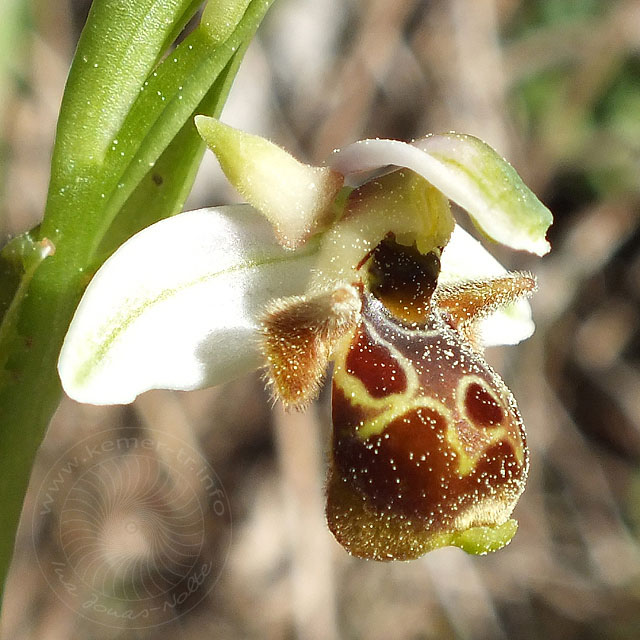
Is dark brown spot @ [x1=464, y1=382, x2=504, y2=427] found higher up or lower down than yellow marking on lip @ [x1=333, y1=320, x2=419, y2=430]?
lower down

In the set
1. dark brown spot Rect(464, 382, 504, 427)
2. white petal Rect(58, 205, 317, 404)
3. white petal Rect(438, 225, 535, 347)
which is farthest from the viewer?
white petal Rect(438, 225, 535, 347)

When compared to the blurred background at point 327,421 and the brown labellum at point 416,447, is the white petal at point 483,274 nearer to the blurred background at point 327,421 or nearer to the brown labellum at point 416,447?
the brown labellum at point 416,447

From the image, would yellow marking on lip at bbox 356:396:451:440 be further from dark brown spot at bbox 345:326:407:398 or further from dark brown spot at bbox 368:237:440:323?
dark brown spot at bbox 368:237:440:323

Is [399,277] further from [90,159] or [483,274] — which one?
[90,159]

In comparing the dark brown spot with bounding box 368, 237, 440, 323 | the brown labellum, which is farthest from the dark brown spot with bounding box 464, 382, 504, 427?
the dark brown spot with bounding box 368, 237, 440, 323
